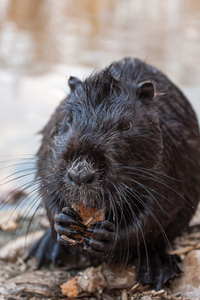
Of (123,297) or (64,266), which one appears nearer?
(123,297)

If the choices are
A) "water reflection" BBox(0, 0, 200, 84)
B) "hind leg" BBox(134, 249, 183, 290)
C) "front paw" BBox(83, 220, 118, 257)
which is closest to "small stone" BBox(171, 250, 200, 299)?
"hind leg" BBox(134, 249, 183, 290)

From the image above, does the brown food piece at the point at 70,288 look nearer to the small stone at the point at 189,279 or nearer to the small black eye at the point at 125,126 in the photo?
the small stone at the point at 189,279

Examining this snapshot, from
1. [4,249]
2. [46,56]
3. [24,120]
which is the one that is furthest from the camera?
[46,56]

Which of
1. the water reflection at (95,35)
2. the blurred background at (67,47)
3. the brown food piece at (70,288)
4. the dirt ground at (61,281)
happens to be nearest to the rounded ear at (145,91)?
the dirt ground at (61,281)

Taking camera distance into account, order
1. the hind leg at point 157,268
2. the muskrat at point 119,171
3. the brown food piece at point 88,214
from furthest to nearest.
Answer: the hind leg at point 157,268, the brown food piece at point 88,214, the muskrat at point 119,171

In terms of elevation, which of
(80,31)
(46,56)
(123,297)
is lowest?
(123,297)

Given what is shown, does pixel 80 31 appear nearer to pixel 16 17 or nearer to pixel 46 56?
pixel 16 17

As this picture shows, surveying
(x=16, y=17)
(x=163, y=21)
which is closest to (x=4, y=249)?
(x=16, y=17)

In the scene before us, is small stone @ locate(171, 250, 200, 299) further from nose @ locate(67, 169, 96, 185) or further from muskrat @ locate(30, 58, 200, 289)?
nose @ locate(67, 169, 96, 185)
